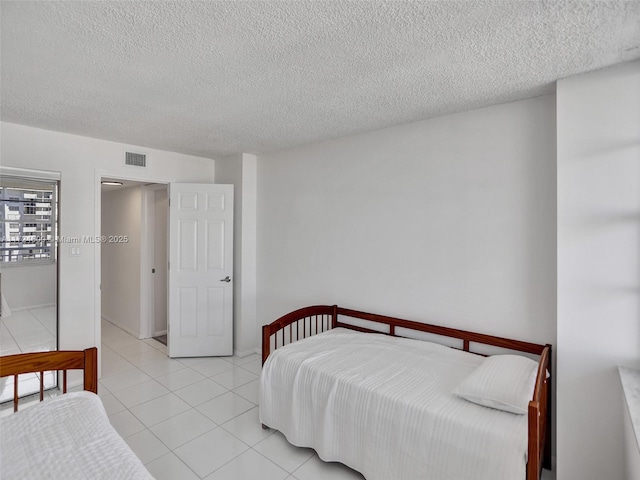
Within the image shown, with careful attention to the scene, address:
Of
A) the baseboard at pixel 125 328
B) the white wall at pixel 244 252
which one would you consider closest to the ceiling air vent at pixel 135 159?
the white wall at pixel 244 252

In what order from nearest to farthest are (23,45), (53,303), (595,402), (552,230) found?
(23,45), (595,402), (552,230), (53,303)

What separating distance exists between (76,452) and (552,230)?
2807 millimetres

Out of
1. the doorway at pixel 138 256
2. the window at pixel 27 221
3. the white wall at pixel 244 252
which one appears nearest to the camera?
the window at pixel 27 221

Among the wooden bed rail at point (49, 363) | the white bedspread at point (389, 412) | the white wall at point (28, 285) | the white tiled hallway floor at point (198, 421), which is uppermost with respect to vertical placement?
the white wall at point (28, 285)

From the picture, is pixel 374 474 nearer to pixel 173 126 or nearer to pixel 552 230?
pixel 552 230

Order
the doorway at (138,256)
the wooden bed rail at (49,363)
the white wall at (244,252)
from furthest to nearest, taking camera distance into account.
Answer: the doorway at (138,256) → the white wall at (244,252) → the wooden bed rail at (49,363)

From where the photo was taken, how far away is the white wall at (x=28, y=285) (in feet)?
9.78

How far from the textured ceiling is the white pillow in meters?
1.75

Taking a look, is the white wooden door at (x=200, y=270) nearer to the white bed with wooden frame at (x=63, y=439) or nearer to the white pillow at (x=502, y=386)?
the white bed with wooden frame at (x=63, y=439)

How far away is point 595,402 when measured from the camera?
191 cm

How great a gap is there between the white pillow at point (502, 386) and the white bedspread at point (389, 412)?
0.05 meters

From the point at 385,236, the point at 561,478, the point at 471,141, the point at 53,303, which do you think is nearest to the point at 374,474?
the point at 561,478

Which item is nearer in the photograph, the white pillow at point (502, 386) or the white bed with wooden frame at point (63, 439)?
the white bed with wooden frame at point (63, 439)

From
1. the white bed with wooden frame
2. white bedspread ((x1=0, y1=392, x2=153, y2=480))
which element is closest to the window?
the white bed with wooden frame
